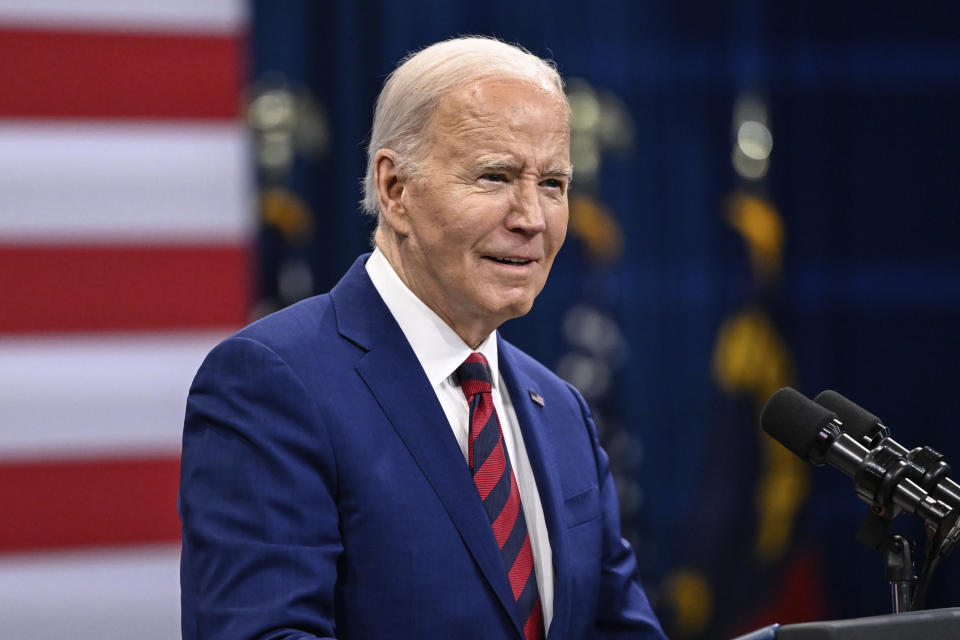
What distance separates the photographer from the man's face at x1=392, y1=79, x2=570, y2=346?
140 cm

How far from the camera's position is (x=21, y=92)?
2.62 meters

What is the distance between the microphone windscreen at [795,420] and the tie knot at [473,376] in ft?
1.12

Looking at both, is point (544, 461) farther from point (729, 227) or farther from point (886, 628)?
point (729, 227)

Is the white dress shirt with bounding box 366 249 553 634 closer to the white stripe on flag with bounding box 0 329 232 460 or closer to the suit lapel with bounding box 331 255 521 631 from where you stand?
the suit lapel with bounding box 331 255 521 631

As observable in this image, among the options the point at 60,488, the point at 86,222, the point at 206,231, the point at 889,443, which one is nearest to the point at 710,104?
the point at 206,231

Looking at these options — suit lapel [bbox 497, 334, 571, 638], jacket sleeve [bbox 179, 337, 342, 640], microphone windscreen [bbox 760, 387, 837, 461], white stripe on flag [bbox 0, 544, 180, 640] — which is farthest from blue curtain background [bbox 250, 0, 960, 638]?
microphone windscreen [bbox 760, 387, 837, 461]

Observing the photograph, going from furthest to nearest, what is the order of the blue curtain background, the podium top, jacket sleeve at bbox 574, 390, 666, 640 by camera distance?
the blue curtain background
jacket sleeve at bbox 574, 390, 666, 640
the podium top

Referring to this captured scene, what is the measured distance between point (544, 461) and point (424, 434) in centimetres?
20

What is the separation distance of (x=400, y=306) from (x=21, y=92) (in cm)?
154

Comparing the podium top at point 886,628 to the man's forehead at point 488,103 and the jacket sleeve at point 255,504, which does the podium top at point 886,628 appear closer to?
the jacket sleeve at point 255,504

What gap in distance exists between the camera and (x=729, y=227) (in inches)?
141

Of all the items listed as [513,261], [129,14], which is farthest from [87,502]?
[513,261]

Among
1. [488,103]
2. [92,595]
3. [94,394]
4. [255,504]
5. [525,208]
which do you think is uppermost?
[488,103]

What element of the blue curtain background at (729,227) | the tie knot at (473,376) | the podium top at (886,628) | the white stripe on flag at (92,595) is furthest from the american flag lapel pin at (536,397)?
the blue curtain background at (729,227)
